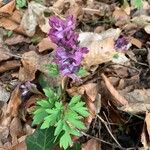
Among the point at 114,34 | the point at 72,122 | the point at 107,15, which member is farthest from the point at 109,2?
the point at 72,122

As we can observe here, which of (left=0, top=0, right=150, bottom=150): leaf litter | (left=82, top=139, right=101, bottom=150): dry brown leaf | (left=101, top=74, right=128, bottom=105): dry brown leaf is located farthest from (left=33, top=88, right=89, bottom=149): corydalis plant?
(left=101, top=74, right=128, bottom=105): dry brown leaf

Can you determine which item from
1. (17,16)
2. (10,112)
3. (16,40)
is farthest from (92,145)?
(17,16)

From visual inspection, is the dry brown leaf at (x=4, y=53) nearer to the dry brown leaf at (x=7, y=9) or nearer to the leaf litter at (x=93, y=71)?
the leaf litter at (x=93, y=71)

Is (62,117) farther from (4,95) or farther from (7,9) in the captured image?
(7,9)

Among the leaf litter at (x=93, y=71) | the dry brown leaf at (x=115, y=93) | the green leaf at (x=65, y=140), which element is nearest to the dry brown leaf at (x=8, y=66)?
the leaf litter at (x=93, y=71)

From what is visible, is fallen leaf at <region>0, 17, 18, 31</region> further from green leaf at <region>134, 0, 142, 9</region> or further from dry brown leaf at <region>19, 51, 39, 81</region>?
green leaf at <region>134, 0, 142, 9</region>
